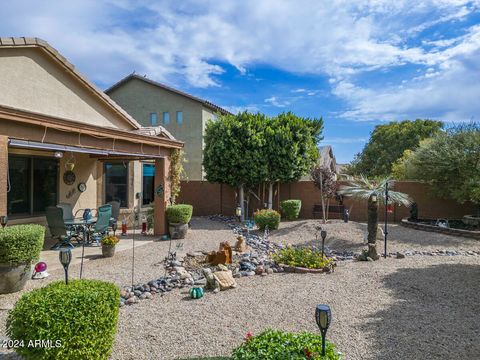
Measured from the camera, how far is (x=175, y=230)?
34.5 ft

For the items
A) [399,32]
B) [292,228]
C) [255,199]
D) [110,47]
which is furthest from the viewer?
[255,199]

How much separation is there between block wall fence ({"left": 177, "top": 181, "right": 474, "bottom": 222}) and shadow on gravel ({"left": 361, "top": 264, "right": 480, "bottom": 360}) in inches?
341

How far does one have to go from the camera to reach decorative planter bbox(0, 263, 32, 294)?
5.20m

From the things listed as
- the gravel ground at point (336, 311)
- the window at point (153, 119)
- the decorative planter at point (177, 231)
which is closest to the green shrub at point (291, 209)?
the decorative planter at point (177, 231)

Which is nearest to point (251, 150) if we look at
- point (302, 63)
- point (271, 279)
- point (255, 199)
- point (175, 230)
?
point (255, 199)

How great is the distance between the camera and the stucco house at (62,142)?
703 centimetres

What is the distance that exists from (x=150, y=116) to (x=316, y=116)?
12018 millimetres

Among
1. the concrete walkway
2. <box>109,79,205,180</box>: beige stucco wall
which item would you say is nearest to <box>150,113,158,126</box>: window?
<box>109,79,205,180</box>: beige stucco wall

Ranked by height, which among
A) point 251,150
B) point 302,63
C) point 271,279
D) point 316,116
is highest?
point 302,63

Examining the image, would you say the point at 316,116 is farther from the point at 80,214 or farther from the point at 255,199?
the point at 80,214

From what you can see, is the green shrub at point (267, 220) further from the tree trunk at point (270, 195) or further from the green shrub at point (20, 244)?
the green shrub at point (20, 244)

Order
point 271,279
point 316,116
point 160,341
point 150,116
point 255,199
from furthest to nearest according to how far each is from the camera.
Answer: point 150,116, point 255,199, point 316,116, point 271,279, point 160,341

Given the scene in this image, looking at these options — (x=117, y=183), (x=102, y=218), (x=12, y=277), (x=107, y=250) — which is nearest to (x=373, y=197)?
(x=107, y=250)

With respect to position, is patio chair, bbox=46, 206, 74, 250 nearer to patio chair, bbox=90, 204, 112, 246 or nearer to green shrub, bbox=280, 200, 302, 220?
patio chair, bbox=90, 204, 112, 246
